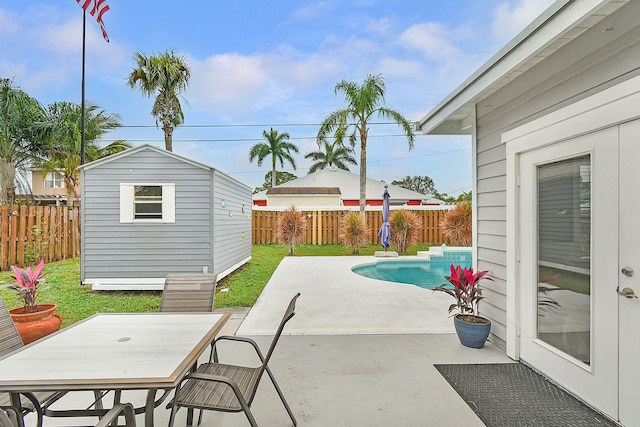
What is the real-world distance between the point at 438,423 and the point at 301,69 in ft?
52.7

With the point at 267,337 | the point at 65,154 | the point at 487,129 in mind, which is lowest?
the point at 267,337

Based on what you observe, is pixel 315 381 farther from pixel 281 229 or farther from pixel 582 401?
pixel 281 229

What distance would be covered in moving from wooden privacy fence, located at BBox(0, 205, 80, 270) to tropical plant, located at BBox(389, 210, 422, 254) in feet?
34.9

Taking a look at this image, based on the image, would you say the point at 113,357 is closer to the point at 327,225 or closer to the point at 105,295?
the point at 105,295

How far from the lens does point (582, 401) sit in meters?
2.43

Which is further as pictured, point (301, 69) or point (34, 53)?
point (301, 69)

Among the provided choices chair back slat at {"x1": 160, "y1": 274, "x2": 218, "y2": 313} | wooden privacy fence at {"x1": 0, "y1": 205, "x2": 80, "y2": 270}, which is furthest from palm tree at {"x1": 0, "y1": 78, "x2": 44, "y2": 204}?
chair back slat at {"x1": 160, "y1": 274, "x2": 218, "y2": 313}

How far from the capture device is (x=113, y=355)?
1705 mm

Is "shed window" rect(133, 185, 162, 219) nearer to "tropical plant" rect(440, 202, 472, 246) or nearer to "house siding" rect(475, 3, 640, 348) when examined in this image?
"house siding" rect(475, 3, 640, 348)

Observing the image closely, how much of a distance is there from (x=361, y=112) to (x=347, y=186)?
39.8 feet

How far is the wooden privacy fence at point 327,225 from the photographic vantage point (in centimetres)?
1523

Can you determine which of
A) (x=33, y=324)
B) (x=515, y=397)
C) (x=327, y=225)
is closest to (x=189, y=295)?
(x=33, y=324)

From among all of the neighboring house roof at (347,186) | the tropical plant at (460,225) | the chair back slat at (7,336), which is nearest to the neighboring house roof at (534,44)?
the chair back slat at (7,336)

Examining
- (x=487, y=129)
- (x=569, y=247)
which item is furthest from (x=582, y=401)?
(x=487, y=129)
